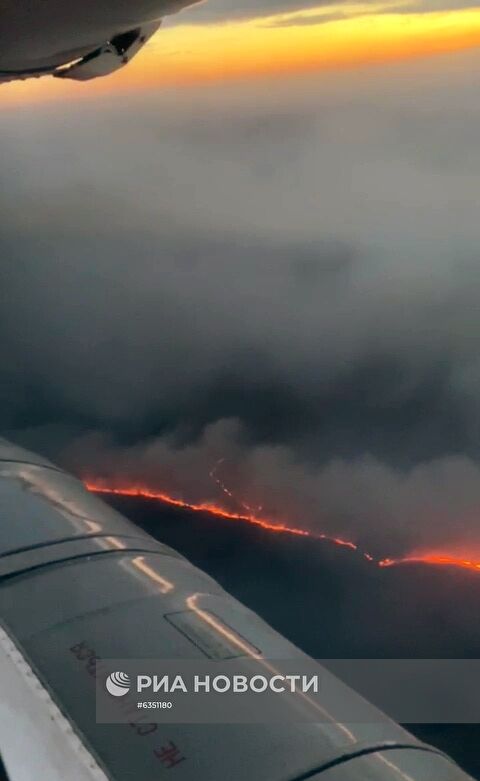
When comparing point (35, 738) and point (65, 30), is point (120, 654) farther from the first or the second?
point (65, 30)

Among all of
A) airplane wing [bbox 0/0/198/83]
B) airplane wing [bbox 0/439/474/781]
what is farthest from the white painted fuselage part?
airplane wing [bbox 0/0/198/83]

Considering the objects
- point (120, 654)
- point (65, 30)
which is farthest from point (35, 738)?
point (65, 30)

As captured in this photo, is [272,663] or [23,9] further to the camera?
[272,663]

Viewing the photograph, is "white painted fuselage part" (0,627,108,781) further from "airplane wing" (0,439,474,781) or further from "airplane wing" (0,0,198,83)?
"airplane wing" (0,0,198,83)

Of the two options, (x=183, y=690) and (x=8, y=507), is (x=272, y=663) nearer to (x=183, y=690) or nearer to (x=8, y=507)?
(x=183, y=690)

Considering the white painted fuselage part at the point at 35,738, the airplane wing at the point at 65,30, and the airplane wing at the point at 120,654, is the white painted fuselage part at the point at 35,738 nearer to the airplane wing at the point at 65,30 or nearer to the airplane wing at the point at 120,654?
the airplane wing at the point at 120,654

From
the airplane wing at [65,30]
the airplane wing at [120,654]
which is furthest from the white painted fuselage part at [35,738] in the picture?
the airplane wing at [65,30]

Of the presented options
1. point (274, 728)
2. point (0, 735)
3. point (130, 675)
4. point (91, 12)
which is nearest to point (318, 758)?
point (274, 728)
